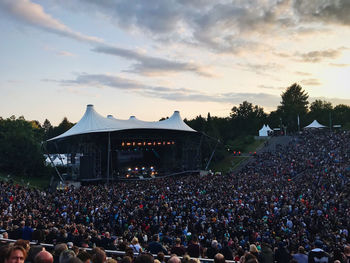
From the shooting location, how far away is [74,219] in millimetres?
14055

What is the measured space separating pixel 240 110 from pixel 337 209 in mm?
59870

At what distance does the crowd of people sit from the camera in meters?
8.03

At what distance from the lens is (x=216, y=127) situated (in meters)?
53.1

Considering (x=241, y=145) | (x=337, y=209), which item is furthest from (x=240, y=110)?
(x=337, y=209)

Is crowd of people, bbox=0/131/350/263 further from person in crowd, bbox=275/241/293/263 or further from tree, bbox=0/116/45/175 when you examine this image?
tree, bbox=0/116/45/175

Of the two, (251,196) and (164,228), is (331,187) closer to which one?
(251,196)

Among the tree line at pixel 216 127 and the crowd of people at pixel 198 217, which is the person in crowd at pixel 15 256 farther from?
the tree line at pixel 216 127

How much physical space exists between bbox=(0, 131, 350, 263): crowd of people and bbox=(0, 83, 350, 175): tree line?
70.7 feet

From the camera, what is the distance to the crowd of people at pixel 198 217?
26.3 ft

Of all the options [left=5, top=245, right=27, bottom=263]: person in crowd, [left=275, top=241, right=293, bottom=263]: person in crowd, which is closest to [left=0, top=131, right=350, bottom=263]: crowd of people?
[left=275, top=241, right=293, bottom=263]: person in crowd

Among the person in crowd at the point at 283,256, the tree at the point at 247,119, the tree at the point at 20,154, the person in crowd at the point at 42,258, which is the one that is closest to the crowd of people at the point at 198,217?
the person in crowd at the point at 283,256

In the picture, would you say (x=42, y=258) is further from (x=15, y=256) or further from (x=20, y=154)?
(x=20, y=154)

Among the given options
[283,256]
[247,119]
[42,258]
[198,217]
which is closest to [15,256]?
[42,258]

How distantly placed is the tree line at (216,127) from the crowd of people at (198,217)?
70.7 feet
